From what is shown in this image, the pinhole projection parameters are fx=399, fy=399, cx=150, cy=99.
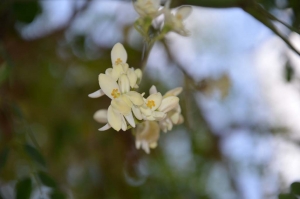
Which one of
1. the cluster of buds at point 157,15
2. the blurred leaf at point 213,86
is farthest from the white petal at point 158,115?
the blurred leaf at point 213,86

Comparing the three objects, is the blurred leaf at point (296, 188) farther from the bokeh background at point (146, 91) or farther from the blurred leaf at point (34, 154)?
the bokeh background at point (146, 91)

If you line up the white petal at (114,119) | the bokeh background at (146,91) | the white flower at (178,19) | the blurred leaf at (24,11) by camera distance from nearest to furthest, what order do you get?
the white petal at (114,119) < the white flower at (178,19) < the blurred leaf at (24,11) < the bokeh background at (146,91)

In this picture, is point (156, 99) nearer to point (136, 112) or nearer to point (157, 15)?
point (136, 112)

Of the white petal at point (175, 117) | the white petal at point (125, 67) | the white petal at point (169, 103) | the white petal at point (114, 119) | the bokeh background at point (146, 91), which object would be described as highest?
the white petal at point (125, 67)

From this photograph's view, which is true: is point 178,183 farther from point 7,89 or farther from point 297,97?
point 7,89

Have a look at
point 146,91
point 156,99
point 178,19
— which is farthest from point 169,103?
point 146,91

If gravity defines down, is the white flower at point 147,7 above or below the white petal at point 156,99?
above
